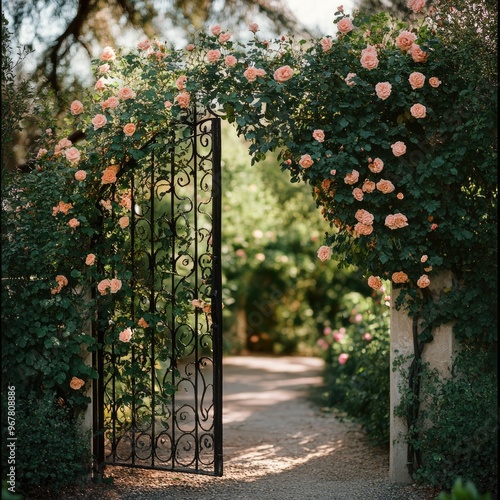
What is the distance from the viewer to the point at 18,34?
6.23 m

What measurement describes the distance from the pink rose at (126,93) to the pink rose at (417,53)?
175 centimetres

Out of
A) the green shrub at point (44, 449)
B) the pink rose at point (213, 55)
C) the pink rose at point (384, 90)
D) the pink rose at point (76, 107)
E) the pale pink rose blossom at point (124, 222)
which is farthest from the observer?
the pale pink rose blossom at point (124, 222)

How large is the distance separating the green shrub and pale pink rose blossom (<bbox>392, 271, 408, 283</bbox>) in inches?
86.1

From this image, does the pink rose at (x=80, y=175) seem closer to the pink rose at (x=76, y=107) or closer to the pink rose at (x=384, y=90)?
the pink rose at (x=76, y=107)

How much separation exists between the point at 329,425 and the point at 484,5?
4053 millimetres

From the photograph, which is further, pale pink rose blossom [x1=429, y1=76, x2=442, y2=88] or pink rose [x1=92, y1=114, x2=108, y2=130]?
pink rose [x1=92, y1=114, x2=108, y2=130]

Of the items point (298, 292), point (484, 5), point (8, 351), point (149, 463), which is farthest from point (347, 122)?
point (298, 292)

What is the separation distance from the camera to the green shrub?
3.91 metres

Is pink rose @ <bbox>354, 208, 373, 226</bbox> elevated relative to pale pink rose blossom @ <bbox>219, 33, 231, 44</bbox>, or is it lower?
lower

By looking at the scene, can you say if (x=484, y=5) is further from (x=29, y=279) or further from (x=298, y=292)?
(x=298, y=292)

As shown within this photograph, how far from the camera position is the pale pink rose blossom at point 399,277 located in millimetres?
4270

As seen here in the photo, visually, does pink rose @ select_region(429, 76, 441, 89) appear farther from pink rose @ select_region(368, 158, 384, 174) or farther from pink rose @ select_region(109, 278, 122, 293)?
pink rose @ select_region(109, 278, 122, 293)

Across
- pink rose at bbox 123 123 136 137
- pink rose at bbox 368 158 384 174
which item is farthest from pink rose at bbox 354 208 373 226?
pink rose at bbox 123 123 136 137

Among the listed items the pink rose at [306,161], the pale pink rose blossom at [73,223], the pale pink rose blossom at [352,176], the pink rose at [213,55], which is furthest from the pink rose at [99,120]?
the pale pink rose blossom at [352,176]
